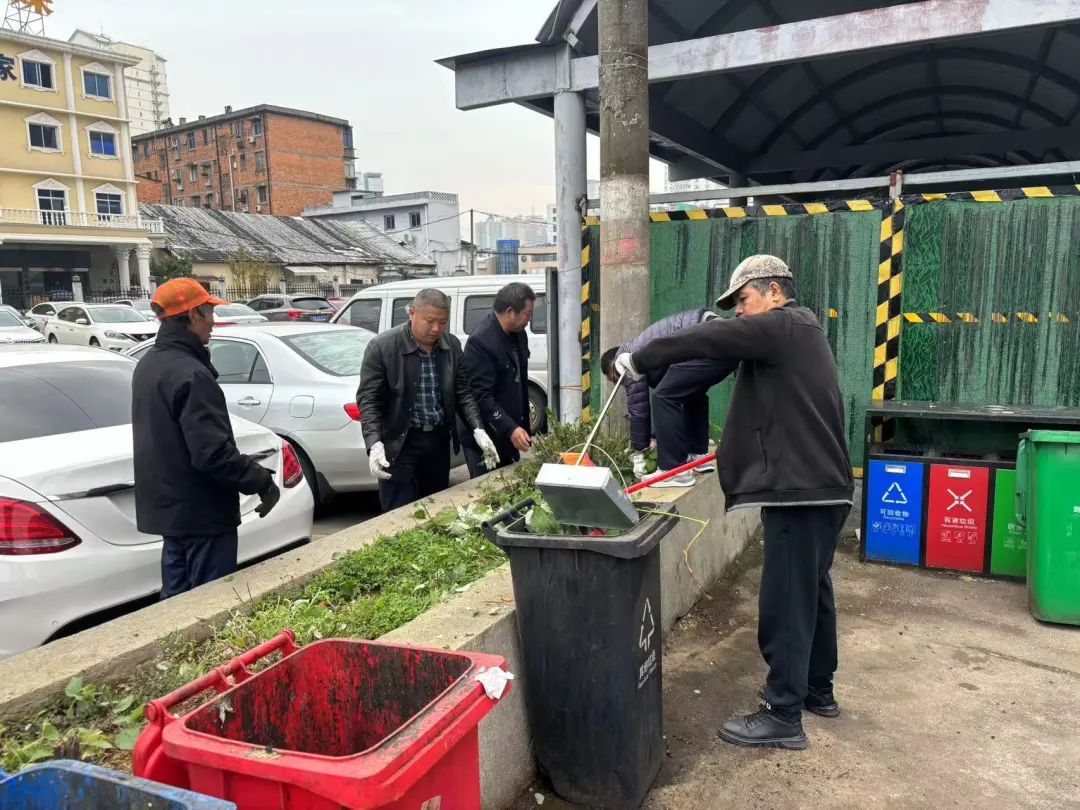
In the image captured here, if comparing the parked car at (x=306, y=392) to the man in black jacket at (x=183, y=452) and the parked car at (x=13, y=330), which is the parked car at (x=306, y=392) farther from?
the parked car at (x=13, y=330)

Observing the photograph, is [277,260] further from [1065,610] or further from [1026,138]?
[1065,610]

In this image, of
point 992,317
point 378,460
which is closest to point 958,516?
point 992,317

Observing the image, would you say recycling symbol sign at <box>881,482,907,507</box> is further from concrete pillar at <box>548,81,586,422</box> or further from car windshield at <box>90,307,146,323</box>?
car windshield at <box>90,307,146,323</box>

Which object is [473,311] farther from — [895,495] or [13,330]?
[13,330]

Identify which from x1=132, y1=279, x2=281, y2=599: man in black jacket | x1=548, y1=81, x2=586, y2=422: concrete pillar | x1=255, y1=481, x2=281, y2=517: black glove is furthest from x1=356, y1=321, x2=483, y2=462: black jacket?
x1=548, y1=81, x2=586, y2=422: concrete pillar

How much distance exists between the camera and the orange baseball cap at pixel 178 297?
3549 mm

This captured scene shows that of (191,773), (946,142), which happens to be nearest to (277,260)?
(946,142)

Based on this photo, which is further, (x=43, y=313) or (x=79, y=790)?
(x=43, y=313)

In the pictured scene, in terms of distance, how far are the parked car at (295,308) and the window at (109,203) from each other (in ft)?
69.0

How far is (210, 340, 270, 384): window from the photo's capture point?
22.5 ft

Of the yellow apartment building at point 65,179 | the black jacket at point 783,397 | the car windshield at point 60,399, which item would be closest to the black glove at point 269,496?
the car windshield at point 60,399

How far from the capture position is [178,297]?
3568 millimetres

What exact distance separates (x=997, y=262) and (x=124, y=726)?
6.00 metres

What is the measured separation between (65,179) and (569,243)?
151 ft
